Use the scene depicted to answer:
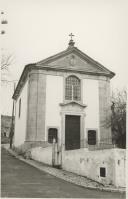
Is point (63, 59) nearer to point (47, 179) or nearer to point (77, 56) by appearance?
point (77, 56)

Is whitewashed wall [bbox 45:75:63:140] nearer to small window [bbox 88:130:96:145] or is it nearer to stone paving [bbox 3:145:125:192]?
small window [bbox 88:130:96:145]

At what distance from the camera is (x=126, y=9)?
11906 mm

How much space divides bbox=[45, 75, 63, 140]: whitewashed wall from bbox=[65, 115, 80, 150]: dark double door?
32.1 inches

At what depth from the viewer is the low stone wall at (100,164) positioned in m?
14.4

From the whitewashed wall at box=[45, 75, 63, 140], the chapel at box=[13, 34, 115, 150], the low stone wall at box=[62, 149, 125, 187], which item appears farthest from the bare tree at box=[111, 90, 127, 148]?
the low stone wall at box=[62, 149, 125, 187]

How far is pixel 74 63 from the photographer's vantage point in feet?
89.7

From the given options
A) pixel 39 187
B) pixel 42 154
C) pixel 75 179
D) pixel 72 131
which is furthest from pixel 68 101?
pixel 39 187

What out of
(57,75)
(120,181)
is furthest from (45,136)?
(120,181)

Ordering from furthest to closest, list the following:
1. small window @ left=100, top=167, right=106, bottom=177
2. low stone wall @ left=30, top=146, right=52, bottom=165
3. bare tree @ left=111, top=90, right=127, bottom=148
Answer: bare tree @ left=111, top=90, right=127, bottom=148, low stone wall @ left=30, top=146, right=52, bottom=165, small window @ left=100, top=167, right=106, bottom=177

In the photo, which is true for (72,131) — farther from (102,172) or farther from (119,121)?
(102,172)

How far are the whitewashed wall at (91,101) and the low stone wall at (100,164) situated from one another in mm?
7876

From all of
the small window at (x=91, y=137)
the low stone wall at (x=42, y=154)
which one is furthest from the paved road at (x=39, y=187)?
the small window at (x=91, y=137)

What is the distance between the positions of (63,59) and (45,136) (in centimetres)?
649

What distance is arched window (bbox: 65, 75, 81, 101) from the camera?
26.7 meters
